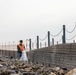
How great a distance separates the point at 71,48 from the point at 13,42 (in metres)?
18.1

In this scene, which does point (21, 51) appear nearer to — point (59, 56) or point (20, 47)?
point (20, 47)

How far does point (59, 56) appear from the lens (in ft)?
46.6

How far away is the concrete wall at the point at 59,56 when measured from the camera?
12633 millimetres

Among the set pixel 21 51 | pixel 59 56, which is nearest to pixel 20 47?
pixel 21 51

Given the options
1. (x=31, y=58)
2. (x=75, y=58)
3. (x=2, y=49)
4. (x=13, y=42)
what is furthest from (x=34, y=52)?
(x=2, y=49)

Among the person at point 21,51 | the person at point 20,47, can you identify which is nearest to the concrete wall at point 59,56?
the person at point 21,51

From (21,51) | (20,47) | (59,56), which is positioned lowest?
(59,56)

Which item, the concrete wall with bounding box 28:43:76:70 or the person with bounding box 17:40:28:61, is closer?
the concrete wall with bounding box 28:43:76:70

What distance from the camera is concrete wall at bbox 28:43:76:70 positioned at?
12633 mm

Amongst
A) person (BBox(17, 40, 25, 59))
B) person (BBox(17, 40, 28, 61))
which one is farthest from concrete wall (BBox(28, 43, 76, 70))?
person (BBox(17, 40, 25, 59))

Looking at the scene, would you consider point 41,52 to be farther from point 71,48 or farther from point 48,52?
point 71,48

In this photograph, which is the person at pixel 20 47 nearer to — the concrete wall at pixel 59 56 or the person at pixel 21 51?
the person at pixel 21 51

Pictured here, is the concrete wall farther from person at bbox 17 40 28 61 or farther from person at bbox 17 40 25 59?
person at bbox 17 40 25 59

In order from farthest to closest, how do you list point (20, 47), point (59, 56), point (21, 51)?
point (21, 51) < point (20, 47) < point (59, 56)
